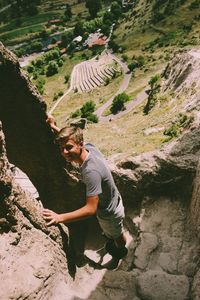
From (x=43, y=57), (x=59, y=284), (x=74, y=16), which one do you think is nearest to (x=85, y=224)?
(x=59, y=284)

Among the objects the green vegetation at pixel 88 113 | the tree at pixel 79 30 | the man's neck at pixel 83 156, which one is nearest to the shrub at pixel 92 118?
the green vegetation at pixel 88 113

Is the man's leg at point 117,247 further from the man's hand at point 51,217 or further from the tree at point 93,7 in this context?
the tree at point 93,7

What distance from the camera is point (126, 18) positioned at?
126562 mm

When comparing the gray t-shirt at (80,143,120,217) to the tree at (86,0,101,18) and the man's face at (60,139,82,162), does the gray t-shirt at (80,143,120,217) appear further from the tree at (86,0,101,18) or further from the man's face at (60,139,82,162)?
the tree at (86,0,101,18)

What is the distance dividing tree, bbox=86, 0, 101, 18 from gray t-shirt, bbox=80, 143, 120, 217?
15098 centimetres

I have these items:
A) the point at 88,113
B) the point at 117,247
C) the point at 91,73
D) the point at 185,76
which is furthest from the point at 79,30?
the point at 117,247

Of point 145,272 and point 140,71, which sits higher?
point 145,272

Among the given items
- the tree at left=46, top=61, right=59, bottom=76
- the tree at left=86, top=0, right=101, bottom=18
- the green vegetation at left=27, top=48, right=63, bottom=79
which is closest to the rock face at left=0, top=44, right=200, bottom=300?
the tree at left=46, top=61, right=59, bottom=76

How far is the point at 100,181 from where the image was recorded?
677cm

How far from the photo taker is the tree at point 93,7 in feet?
493

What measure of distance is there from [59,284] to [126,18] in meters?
127

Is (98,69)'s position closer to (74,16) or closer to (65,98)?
(65,98)

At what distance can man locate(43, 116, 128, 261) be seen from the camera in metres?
6.64

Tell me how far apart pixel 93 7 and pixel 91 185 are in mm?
154719
